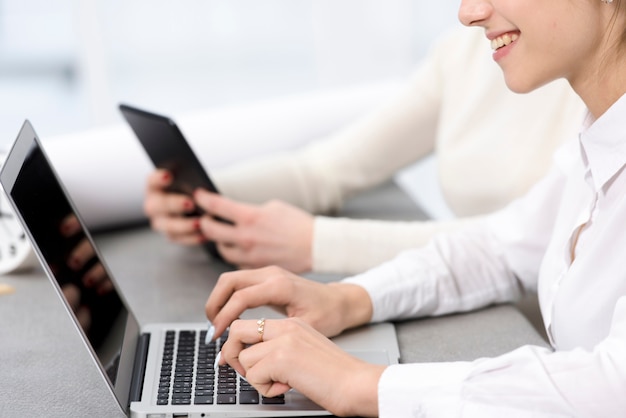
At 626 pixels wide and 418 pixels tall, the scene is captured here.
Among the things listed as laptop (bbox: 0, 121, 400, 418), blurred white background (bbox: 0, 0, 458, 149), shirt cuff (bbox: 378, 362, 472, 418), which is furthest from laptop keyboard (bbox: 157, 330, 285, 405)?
blurred white background (bbox: 0, 0, 458, 149)

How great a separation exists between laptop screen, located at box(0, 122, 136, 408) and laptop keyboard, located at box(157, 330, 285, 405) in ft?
0.15

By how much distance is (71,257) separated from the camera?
1.05 meters

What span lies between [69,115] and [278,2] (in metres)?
1.13

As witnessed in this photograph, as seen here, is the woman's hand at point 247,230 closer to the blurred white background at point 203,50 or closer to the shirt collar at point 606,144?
the shirt collar at point 606,144

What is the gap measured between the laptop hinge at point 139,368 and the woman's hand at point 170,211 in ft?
1.31

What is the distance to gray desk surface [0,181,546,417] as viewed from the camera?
1.03m

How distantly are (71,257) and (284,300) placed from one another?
243 millimetres

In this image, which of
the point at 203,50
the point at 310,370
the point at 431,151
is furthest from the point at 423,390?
the point at 203,50

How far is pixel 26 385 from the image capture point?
105 cm

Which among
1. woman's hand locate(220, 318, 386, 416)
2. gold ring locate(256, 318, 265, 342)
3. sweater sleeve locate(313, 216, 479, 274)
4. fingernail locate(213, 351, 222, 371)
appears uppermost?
gold ring locate(256, 318, 265, 342)

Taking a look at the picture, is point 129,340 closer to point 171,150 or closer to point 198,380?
point 198,380

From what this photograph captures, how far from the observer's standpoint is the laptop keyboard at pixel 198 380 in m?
0.95

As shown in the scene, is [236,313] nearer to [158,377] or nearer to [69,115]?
[158,377]

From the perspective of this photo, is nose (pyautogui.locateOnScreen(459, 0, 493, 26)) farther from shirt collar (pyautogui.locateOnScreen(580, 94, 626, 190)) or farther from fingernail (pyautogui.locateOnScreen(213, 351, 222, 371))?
fingernail (pyautogui.locateOnScreen(213, 351, 222, 371))
